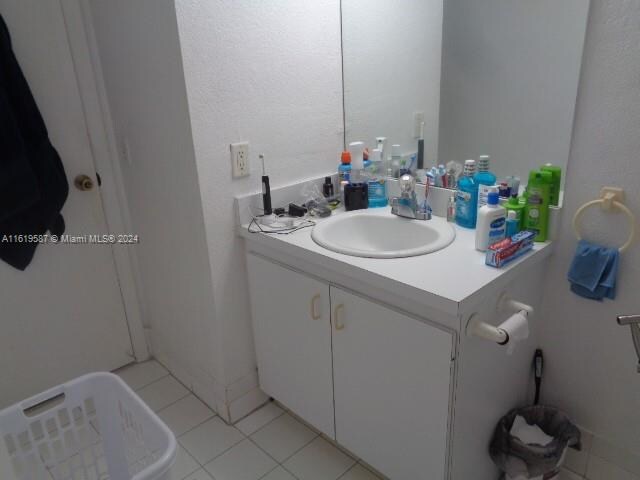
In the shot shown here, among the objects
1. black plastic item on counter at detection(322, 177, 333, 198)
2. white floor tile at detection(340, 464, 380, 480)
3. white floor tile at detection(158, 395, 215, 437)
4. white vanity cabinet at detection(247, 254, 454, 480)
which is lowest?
white floor tile at detection(340, 464, 380, 480)

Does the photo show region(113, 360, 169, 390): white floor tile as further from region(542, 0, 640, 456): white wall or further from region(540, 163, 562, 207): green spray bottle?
region(540, 163, 562, 207): green spray bottle

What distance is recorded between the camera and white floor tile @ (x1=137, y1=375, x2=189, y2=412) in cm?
196

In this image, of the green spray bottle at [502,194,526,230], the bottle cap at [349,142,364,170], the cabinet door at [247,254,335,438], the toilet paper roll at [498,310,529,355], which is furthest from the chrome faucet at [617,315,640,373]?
the bottle cap at [349,142,364,170]

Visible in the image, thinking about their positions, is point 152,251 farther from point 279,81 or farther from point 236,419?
point 279,81

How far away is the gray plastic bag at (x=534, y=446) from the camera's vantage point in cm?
132

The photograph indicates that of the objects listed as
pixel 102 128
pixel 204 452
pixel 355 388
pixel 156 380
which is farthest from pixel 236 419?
pixel 102 128

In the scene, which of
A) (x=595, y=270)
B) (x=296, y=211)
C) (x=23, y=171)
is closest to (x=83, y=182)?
(x=23, y=171)

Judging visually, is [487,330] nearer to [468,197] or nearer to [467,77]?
[468,197]

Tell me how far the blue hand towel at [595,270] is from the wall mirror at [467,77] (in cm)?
27

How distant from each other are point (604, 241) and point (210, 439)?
1530 mm

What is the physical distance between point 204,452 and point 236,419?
0.19 metres

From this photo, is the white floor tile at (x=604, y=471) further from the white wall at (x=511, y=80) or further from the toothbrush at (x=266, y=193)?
the toothbrush at (x=266, y=193)

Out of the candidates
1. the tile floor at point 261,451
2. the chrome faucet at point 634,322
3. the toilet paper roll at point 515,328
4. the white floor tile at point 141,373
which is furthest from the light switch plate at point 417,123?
the white floor tile at point 141,373

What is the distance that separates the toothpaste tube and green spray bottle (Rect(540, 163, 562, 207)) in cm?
14
